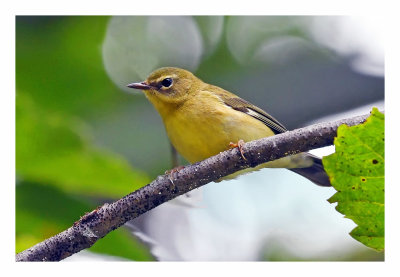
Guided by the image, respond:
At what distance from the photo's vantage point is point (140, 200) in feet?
4.87

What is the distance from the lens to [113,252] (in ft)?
5.18

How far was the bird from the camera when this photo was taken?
5.61 ft

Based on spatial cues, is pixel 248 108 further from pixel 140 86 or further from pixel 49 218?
pixel 49 218

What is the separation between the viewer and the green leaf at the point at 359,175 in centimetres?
96

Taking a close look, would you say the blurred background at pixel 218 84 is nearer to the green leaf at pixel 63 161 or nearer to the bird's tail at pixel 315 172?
the bird's tail at pixel 315 172

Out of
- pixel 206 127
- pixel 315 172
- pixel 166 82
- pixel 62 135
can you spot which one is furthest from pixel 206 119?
pixel 62 135

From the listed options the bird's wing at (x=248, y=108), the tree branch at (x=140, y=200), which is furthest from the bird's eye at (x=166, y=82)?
the tree branch at (x=140, y=200)

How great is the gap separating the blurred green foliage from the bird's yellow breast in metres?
0.20

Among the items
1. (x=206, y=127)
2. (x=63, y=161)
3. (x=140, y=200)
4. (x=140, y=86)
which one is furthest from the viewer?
(x=140, y=86)

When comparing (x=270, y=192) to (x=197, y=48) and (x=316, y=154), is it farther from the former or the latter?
(x=197, y=48)

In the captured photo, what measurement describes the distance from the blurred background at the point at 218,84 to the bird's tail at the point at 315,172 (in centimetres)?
3

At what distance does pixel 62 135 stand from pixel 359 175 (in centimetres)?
81

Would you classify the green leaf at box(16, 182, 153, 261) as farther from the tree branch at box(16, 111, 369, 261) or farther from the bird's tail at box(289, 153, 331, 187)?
the bird's tail at box(289, 153, 331, 187)
